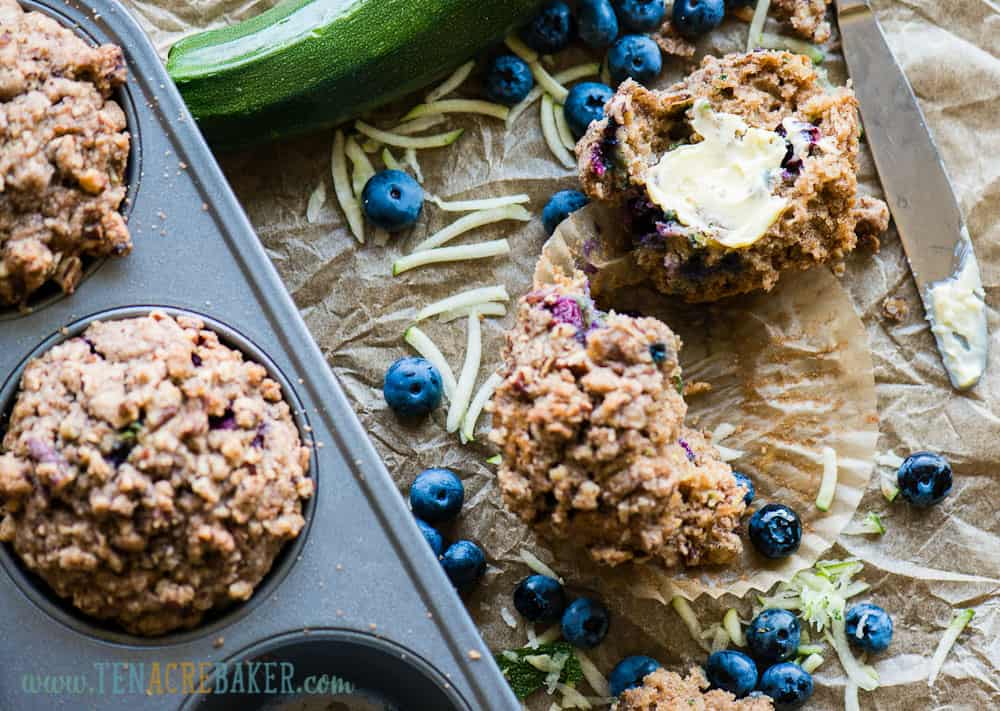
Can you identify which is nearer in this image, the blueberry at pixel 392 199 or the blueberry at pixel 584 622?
the blueberry at pixel 584 622

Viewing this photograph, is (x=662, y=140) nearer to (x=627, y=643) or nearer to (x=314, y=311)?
(x=314, y=311)

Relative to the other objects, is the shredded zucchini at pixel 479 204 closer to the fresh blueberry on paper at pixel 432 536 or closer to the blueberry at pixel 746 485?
the fresh blueberry on paper at pixel 432 536

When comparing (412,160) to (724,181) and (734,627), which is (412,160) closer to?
(724,181)

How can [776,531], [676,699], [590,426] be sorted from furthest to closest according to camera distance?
[776,531] < [676,699] < [590,426]

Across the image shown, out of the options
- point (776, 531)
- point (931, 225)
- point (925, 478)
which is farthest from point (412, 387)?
point (931, 225)

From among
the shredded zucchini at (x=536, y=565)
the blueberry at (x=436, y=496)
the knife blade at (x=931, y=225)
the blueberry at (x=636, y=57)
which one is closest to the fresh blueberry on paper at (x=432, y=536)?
the blueberry at (x=436, y=496)

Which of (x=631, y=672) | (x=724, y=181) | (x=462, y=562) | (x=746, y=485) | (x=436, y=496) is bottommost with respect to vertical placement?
(x=631, y=672)

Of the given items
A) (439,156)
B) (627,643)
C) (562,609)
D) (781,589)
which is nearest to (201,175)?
(439,156)

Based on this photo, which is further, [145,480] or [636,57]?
[636,57]
